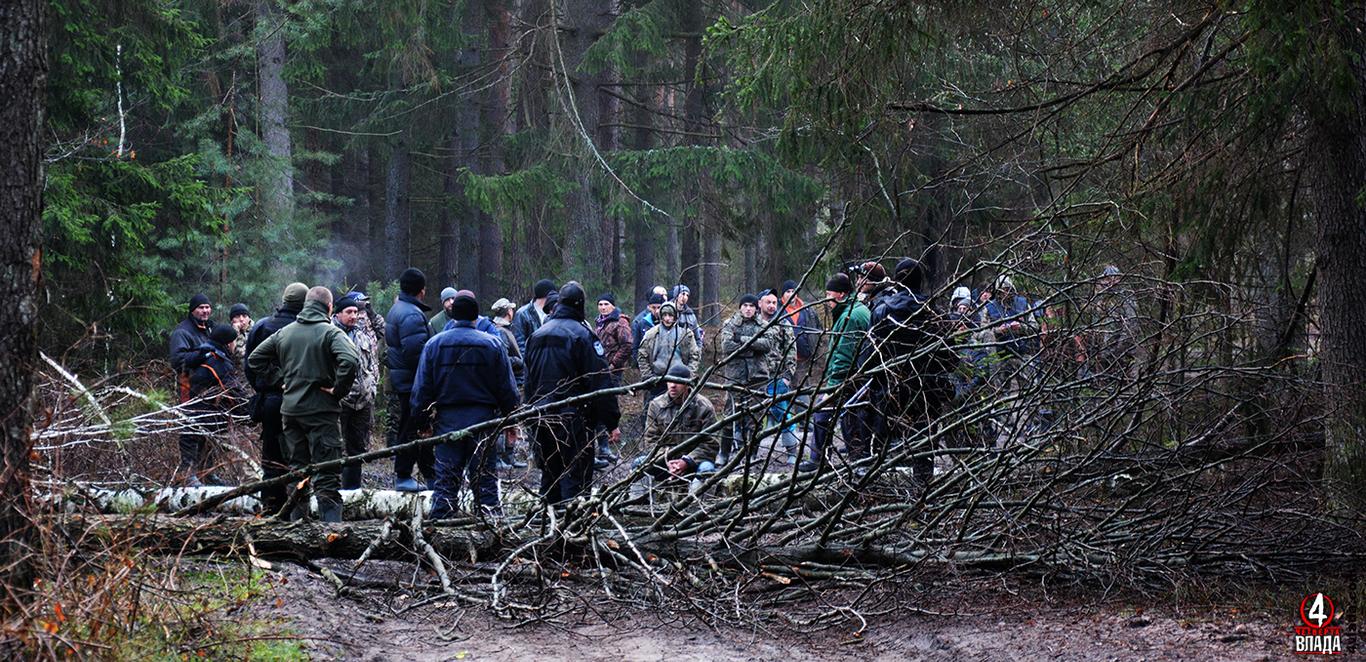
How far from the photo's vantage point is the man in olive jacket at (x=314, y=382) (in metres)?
9.17

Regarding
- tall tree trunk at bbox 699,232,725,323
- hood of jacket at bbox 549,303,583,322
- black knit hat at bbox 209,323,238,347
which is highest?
tall tree trunk at bbox 699,232,725,323

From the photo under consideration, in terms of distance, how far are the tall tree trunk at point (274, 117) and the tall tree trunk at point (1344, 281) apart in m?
16.9

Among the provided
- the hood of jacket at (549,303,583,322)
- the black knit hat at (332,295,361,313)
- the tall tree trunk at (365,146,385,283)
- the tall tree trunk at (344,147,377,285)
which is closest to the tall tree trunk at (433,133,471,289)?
the tall tree trunk at (365,146,385,283)

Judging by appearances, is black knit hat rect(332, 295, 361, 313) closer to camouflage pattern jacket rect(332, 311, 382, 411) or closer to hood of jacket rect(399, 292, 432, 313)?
camouflage pattern jacket rect(332, 311, 382, 411)

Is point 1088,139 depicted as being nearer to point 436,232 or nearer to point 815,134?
point 815,134

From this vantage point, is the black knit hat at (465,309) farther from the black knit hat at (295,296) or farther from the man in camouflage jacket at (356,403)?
the man in camouflage jacket at (356,403)

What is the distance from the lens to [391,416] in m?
12.7

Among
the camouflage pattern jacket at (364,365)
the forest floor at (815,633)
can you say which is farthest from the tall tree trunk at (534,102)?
the forest floor at (815,633)

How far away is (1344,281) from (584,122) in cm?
1561

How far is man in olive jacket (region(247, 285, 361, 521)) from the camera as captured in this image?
917cm

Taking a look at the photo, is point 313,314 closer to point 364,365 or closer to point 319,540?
point 364,365

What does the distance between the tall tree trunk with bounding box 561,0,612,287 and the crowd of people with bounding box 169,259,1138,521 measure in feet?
31.8

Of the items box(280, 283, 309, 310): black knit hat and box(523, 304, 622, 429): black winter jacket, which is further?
box(280, 283, 309, 310): black knit hat

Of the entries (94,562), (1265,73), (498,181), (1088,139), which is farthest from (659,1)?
(94,562)
